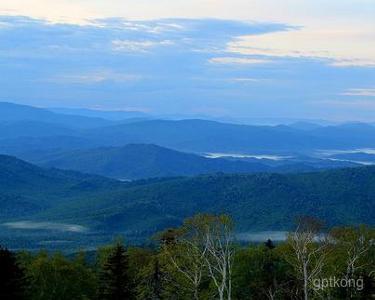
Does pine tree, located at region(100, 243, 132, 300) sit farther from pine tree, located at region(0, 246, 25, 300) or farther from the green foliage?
the green foliage

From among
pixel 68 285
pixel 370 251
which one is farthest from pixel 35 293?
pixel 370 251

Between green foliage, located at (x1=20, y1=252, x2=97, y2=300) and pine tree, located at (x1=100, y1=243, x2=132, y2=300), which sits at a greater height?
pine tree, located at (x1=100, y1=243, x2=132, y2=300)

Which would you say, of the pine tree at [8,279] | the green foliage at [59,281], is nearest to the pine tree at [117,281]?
the pine tree at [8,279]

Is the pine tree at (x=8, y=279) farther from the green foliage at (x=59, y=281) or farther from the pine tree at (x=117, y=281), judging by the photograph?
the green foliage at (x=59, y=281)

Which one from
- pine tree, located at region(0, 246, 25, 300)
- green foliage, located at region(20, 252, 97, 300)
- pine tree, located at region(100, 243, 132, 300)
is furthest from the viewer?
green foliage, located at region(20, 252, 97, 300)

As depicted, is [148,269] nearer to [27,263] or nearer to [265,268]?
[27,263]

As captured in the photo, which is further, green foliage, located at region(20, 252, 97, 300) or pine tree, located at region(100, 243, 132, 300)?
green foliage, located at region(20, 252, 97, 300)

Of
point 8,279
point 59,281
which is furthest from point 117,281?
point 59,281

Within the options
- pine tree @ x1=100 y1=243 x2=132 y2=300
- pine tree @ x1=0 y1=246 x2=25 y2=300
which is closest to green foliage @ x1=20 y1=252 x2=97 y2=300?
pine tree @ x1=100 y1=243 x2=132 y2=300

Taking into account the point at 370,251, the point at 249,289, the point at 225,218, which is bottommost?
the point at 249,289

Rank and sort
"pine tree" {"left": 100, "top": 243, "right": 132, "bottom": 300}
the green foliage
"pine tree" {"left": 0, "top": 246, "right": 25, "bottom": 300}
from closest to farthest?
"pine tree" {"left": 0, "top": 246, "right": 25, "bottom": 300} → "pine tree" {"left": 100, "top": 243, "right": 132, "bottom": 300} → the green foliage

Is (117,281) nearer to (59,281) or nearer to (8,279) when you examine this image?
(8,279)
